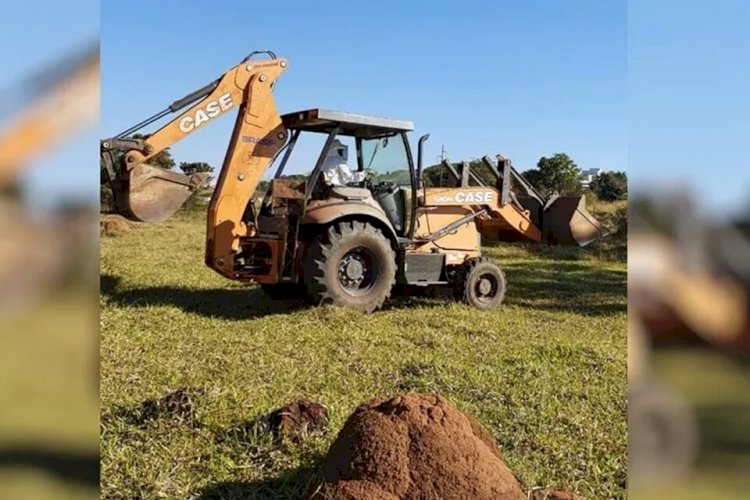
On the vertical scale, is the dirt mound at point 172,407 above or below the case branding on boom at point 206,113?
below

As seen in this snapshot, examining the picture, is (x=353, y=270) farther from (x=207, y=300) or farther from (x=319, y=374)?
(x=319, y=374)

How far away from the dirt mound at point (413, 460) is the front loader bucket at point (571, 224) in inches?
212

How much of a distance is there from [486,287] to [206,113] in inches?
115

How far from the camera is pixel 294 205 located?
5469 mm

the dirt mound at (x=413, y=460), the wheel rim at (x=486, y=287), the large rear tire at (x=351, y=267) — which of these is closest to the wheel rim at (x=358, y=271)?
the large rear tire at (x=351, y=267)

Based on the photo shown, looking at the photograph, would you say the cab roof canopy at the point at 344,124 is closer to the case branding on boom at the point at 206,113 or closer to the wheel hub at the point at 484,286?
the case branding on boom at the point at 206,113

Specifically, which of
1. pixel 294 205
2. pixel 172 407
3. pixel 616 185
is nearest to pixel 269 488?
pixel 172 407

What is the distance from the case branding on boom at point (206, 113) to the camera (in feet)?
17.6

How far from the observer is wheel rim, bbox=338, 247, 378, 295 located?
5629 mm

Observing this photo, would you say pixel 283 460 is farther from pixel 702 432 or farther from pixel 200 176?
pixel 200 176

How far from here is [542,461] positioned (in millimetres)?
2670

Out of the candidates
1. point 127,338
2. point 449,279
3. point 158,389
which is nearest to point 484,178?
point 449,279

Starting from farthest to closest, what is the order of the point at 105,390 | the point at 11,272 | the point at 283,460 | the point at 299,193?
the point at 299,193 → the point at 105,390 → the point at 283,460 → the point at 11,272

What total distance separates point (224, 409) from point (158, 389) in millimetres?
679
